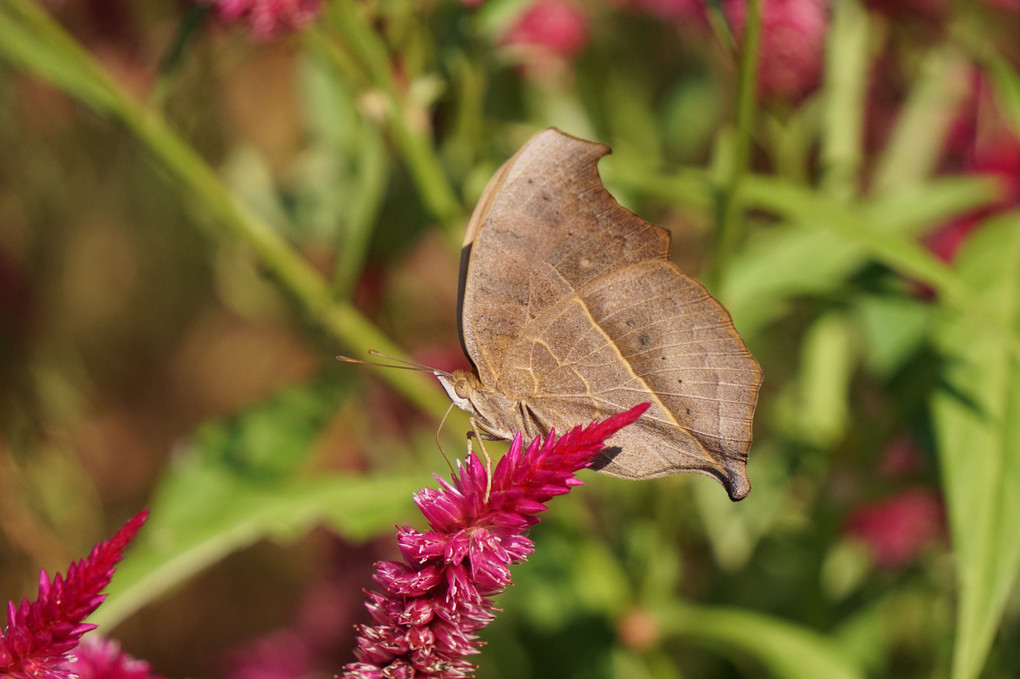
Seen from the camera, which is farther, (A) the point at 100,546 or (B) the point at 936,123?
(B) the point at 936,123

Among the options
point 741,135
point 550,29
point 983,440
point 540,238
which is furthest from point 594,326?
point 550,29

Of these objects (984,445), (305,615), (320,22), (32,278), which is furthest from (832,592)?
(32,278)

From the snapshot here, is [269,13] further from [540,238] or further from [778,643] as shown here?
[778,643]

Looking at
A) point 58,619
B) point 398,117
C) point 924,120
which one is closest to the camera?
point 58,619

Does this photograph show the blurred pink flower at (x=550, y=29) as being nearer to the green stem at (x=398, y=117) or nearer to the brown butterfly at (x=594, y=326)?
the green stem at (x=398, y=117)

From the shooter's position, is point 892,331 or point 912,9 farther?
point 912,9

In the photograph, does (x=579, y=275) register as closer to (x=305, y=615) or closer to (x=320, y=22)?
(x=320, y=22)
